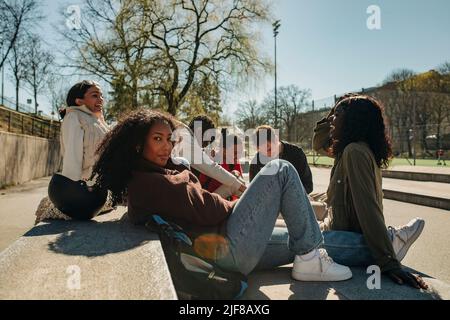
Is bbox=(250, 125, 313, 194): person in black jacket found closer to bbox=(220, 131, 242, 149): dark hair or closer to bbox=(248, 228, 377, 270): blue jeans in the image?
bbox=(220, 131, 242, 149): dark hair

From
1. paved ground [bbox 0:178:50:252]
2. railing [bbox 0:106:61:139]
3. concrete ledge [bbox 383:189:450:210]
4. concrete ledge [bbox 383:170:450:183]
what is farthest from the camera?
railing [bbox 0:106:61:139]

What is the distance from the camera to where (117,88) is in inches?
767

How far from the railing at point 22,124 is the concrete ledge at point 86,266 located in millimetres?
15991

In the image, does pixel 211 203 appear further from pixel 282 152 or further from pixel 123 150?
pixel 282 152

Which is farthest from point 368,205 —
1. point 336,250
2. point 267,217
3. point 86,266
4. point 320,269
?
point 86,266

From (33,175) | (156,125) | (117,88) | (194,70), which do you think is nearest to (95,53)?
(117,88)

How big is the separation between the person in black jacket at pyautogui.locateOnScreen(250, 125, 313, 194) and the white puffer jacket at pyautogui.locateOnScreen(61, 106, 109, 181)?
2.41 metres

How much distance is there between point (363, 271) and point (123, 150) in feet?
6.16

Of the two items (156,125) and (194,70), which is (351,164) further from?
(194,70)

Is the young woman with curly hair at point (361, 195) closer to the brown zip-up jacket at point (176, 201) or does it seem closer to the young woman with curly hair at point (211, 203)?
the young woman with curly hair at point (211, 203)

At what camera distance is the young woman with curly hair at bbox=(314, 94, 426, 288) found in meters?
2.62

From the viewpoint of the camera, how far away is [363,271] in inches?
110

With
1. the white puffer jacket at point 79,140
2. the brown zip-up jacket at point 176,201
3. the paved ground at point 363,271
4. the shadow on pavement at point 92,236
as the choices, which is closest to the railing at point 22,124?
the paved ground at point 363,271

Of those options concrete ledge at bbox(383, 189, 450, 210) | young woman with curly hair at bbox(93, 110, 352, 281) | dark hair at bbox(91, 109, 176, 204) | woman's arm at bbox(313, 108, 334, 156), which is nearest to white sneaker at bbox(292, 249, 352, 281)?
young woman with curly hair at bbox(93, 110, 352, 281)
